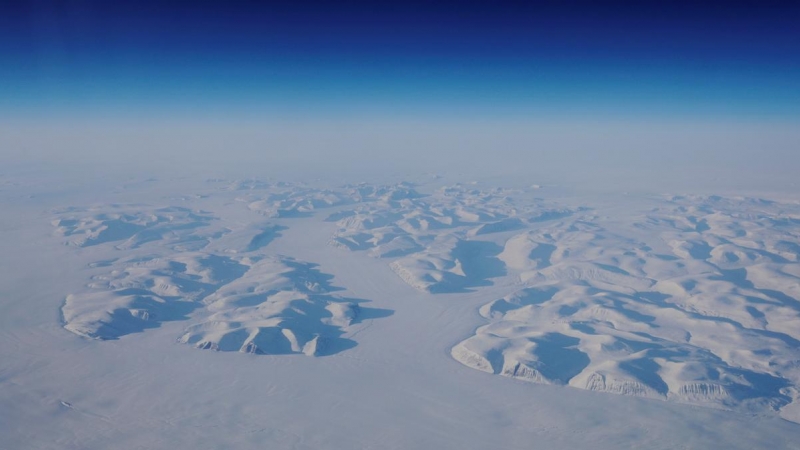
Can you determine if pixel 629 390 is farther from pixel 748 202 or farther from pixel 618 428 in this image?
pixel 748 202

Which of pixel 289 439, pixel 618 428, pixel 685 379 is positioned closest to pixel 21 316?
pixel 289 439

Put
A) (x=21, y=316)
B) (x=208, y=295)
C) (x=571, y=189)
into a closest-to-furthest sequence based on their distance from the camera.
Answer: (x=21, y=316) < (x=208, y=295) < (x=571, y=189)

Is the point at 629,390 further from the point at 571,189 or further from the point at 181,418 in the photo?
the point at 571,189

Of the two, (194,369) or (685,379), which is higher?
(685,379)

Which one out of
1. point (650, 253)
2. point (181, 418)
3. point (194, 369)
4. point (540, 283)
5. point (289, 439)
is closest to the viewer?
point (289, 439)

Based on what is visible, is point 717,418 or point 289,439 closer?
point 289,439

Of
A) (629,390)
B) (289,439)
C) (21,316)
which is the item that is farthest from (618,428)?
(21,316)
